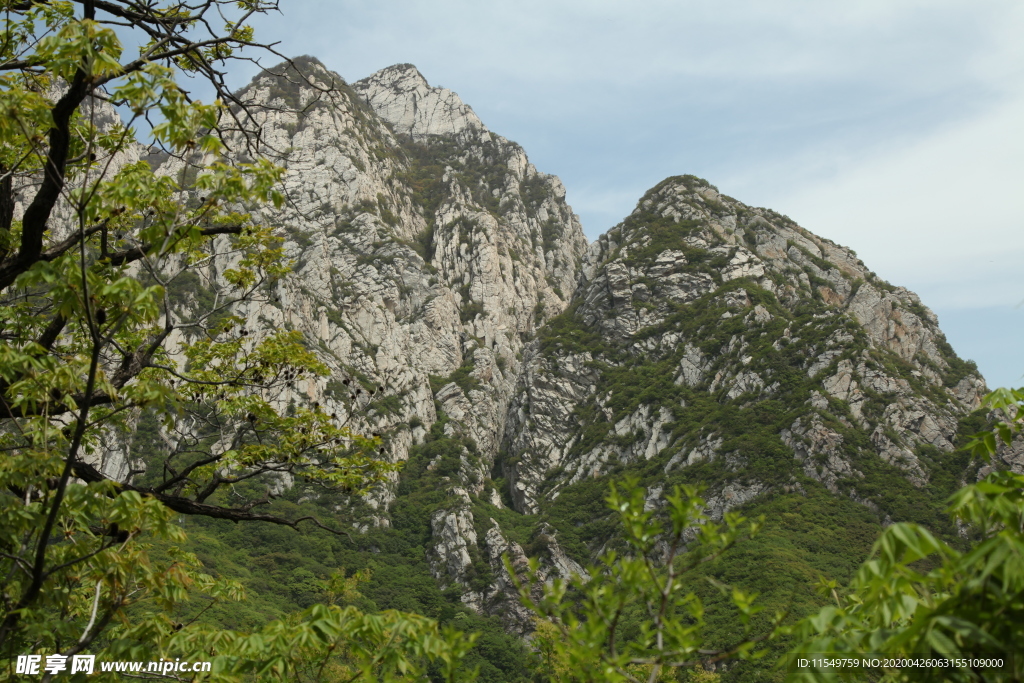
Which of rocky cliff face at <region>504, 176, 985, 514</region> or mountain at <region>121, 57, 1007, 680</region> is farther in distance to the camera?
rocky cliff face at <region>504, 176, 985, 514</region>

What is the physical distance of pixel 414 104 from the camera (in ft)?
494

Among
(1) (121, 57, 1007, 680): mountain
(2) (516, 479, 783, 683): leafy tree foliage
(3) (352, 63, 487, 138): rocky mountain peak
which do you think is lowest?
(2) (516, 479, 783, 683): leafy tree foliage

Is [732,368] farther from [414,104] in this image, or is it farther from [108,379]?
[414,104]

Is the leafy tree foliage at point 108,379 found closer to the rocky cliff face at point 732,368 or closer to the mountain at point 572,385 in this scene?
the mountain at point 572,385

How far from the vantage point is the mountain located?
165 ft

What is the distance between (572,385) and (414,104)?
332ft

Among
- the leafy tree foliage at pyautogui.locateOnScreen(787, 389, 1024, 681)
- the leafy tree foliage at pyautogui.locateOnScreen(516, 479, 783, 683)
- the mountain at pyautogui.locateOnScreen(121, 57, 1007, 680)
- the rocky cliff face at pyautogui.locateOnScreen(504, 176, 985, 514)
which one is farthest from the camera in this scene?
the rocky cliff face at pyautogui.locateOnScreen(504, 176, 985, 514)

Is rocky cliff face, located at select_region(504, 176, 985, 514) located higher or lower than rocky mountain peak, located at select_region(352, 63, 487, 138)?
lower

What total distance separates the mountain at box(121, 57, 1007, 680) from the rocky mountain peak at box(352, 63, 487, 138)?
2584 centimetres

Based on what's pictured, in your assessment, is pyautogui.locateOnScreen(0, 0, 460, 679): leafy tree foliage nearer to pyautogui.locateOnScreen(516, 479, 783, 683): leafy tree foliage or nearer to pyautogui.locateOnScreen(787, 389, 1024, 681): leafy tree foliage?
pyautogui.locateOnScreen(516, 479, 783, 683): leafy tree foliage

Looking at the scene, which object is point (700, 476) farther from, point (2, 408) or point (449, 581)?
point (2, 408)

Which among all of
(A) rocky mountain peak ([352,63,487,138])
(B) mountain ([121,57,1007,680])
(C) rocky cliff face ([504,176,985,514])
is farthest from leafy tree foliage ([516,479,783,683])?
(A) rocky mountain peak ([352,63,487,138])

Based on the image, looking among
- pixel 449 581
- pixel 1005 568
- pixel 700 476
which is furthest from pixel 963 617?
pixel 449 581

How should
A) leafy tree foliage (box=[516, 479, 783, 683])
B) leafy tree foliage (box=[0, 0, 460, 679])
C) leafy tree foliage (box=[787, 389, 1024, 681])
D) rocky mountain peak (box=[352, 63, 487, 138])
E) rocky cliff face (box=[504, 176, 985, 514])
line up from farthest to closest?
1. rocky mountain peak (box=[352, 63, 487, 138])
2. rocky cliff face (box=[504, 176, 985, 514])
3. leafy tree foliage (box=[0, 0, 460, 679])
4. leafy tree foliage (box=[516, 479, 783, 683])
5. leafy tree foliage (box=[787, 389, 1024, 681])
